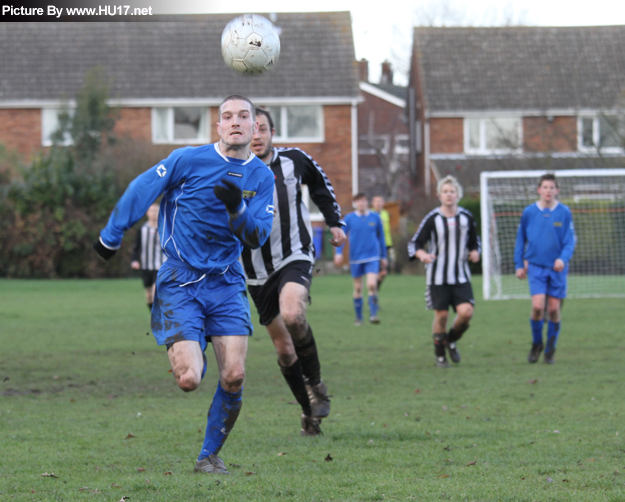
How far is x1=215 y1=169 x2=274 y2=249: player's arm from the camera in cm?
435

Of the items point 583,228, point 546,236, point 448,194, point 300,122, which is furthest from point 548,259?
point 300,122

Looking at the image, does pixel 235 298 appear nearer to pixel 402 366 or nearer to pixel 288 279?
pixel 288 279

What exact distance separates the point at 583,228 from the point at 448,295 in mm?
15547

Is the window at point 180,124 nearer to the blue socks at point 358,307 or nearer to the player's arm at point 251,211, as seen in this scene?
the blue socks at point 358,307

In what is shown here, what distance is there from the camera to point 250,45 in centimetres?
602

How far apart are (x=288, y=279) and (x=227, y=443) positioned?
1240 millimetres

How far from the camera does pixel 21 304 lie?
1852cm

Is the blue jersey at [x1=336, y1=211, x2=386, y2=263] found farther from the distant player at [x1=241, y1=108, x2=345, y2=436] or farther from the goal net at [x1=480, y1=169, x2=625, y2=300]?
the distant player at [x1=241, y1=108, x2=345, y2=436]

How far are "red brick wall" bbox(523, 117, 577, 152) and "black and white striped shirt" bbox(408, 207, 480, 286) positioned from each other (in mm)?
22180

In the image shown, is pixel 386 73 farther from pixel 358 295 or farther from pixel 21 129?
pixel 358 295

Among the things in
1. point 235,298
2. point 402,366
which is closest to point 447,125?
Answer: point 402,366

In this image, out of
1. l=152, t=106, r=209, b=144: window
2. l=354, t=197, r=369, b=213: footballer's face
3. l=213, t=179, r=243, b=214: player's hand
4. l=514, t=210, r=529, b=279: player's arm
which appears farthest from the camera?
l=152, t=106, r=209, b=144: window

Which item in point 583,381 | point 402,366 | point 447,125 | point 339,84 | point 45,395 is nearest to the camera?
point 45,395

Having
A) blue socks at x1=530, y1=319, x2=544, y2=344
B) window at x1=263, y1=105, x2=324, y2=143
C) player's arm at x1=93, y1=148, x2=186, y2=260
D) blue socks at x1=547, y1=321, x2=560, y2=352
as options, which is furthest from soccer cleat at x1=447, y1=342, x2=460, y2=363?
window at x1=263, y1=105, x2=324, y2=143
